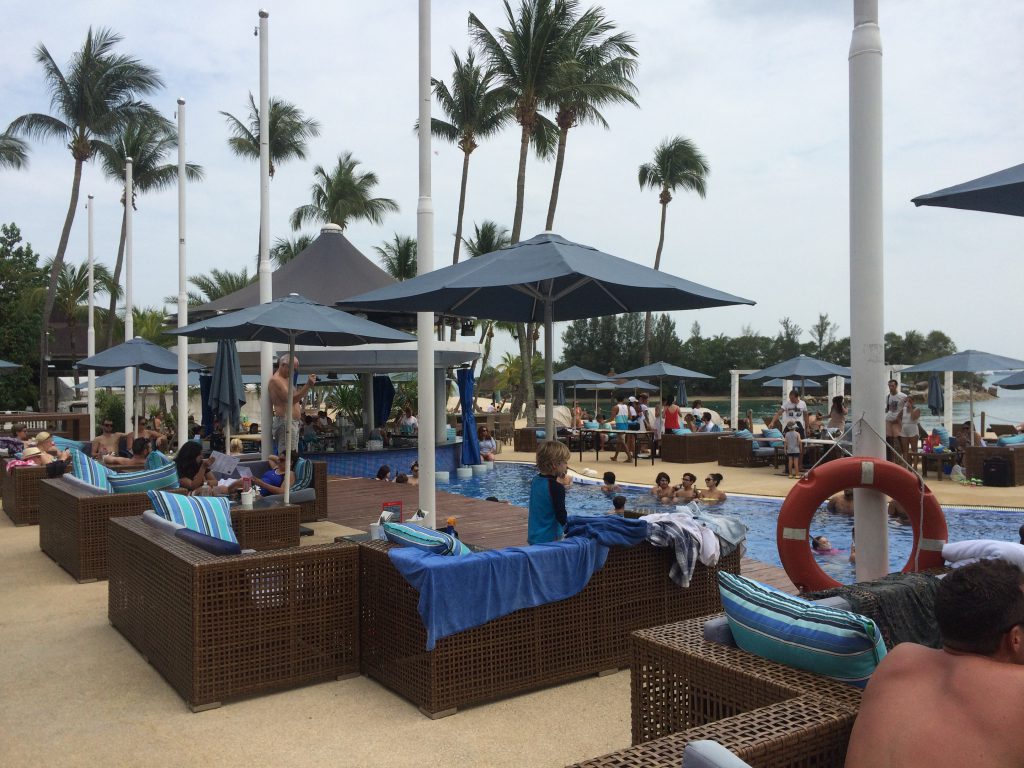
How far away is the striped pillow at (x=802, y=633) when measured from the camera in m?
2.48

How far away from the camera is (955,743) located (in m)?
1.81

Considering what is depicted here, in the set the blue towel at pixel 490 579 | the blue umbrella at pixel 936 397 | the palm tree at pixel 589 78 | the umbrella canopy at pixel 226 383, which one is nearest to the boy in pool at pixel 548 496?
the blue towel at pixel 490 579

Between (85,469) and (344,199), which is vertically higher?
(344,199)

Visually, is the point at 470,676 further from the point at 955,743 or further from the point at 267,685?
the point at 955,743

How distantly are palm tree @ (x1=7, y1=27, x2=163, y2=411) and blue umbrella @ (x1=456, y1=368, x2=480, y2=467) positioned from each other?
15.8m

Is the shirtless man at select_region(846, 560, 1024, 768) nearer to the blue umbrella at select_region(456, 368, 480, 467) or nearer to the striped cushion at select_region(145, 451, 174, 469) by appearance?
the striped cushion at select_region(145, 451, 174, 469)

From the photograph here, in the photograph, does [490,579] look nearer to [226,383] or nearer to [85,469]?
[85,469]

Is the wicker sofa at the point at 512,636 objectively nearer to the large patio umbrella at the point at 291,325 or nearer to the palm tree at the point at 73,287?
the large patio umbrella at the point at 291,325

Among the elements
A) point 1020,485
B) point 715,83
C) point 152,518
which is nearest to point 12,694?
point 152,518

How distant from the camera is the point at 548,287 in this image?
20.8 feet

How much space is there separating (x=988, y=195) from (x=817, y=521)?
8160 millimetres

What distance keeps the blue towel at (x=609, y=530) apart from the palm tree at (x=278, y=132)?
29812 mm

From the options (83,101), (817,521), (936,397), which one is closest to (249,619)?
(817,521)

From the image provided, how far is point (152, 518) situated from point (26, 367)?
28.9m
